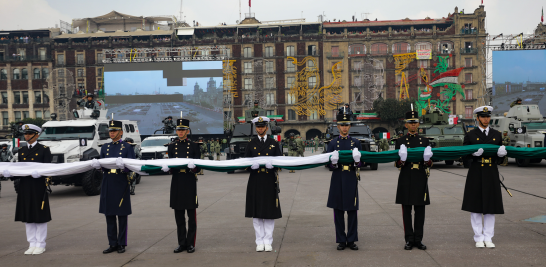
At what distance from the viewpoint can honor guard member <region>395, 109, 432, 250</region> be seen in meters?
6.46

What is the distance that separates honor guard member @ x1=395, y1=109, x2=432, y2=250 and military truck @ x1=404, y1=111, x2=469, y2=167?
47.7 feet

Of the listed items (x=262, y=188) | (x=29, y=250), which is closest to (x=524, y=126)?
(x=262, y=188)

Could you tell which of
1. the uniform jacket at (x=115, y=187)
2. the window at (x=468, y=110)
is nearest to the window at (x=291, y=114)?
the window at (x=468, y=110)

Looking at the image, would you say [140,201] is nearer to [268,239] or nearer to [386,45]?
[268,239]

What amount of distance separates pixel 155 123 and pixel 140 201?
3868cm

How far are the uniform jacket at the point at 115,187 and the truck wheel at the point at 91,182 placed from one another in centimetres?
679

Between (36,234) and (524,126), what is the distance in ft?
65.9

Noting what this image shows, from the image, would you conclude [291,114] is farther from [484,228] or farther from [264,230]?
[484,228]

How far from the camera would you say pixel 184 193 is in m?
6.79

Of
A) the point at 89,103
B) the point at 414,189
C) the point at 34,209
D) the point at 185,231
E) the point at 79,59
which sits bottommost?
the point at 185,231

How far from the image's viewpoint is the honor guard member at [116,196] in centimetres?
670

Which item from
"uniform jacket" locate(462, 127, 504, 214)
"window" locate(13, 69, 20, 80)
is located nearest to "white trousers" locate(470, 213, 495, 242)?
"uniform jacket" locate(462, 127, 504, 214)

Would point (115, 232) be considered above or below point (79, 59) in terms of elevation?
below

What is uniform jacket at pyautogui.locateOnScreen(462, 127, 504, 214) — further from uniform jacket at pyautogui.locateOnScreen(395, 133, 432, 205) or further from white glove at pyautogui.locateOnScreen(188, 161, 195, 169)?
white glove at pyautogui.locateOnScreen(188, 161, 195, 169)
